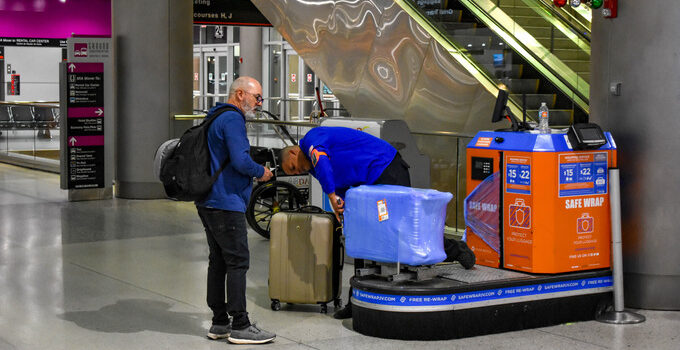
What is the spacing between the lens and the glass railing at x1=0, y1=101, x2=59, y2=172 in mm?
18531

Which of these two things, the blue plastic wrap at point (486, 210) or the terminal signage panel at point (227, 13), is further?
the terminal signage panel at point (227, 13)

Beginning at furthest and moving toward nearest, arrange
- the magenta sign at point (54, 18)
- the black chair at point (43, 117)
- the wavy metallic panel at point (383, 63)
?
the magenta sign at point (54, 18)
the black chair at point (43, 117)
the wavy metallic panel at point (383, 63)

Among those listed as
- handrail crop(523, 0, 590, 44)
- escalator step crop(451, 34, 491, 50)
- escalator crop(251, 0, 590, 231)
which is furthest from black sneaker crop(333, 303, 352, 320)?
handrail crop(523, 0, 590, 44)

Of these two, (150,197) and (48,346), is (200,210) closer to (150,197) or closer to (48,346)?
(48,346)

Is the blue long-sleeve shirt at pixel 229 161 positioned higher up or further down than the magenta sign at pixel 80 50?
further down

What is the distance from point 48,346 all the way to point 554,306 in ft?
10.7

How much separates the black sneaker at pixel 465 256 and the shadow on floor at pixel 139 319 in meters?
1.75

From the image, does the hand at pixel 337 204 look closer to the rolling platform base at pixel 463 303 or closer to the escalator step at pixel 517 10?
the rolling platform base at pixel 463 303

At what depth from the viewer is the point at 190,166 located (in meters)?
6.25

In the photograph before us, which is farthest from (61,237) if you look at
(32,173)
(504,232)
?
(32,173)

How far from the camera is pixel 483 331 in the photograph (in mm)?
6543

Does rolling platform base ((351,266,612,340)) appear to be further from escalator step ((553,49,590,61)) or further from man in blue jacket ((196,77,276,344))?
escalator step ((553,49,590,61))

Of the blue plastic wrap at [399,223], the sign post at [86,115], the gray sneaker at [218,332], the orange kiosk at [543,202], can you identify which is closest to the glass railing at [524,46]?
the sign post at [86,115]

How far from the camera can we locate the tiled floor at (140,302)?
6.40 metres
